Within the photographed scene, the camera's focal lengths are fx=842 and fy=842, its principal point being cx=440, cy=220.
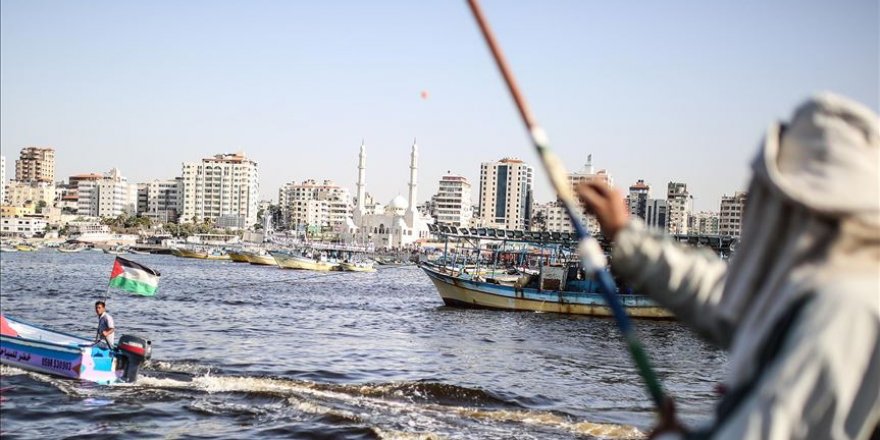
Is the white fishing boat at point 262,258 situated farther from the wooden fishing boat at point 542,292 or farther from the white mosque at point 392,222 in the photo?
the wooden fishing boat at point 542,292

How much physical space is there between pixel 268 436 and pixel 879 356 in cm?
1289

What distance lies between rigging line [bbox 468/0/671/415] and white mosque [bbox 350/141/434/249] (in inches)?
6013

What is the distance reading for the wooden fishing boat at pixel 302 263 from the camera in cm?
9194

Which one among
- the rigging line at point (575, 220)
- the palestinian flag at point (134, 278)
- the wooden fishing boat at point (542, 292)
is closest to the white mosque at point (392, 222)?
the wooden fishing boat at point (542, 292)

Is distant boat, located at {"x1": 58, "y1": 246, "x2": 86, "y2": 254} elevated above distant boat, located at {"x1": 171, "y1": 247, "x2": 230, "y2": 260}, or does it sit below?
below

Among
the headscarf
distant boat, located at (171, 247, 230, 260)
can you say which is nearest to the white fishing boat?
distant boat, located at (171, 247, 230, 260)

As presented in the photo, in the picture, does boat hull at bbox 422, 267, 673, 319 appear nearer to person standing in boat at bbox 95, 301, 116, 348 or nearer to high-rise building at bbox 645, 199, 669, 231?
person standing in boat at bbox 95, 301, 116, 348

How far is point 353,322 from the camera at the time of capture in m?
34.4

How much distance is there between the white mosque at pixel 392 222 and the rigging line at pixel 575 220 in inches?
6013

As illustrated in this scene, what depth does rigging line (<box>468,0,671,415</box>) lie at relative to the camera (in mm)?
1779

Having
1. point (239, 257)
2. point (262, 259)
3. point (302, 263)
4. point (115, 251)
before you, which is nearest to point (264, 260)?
point (262, 259)

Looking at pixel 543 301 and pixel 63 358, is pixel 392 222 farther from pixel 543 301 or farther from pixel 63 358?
pixel 63 358

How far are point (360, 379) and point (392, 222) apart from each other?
14183 cm

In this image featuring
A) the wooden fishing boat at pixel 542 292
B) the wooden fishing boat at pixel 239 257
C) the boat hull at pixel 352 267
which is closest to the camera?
the wooden fishing boat at pixel 542 292
